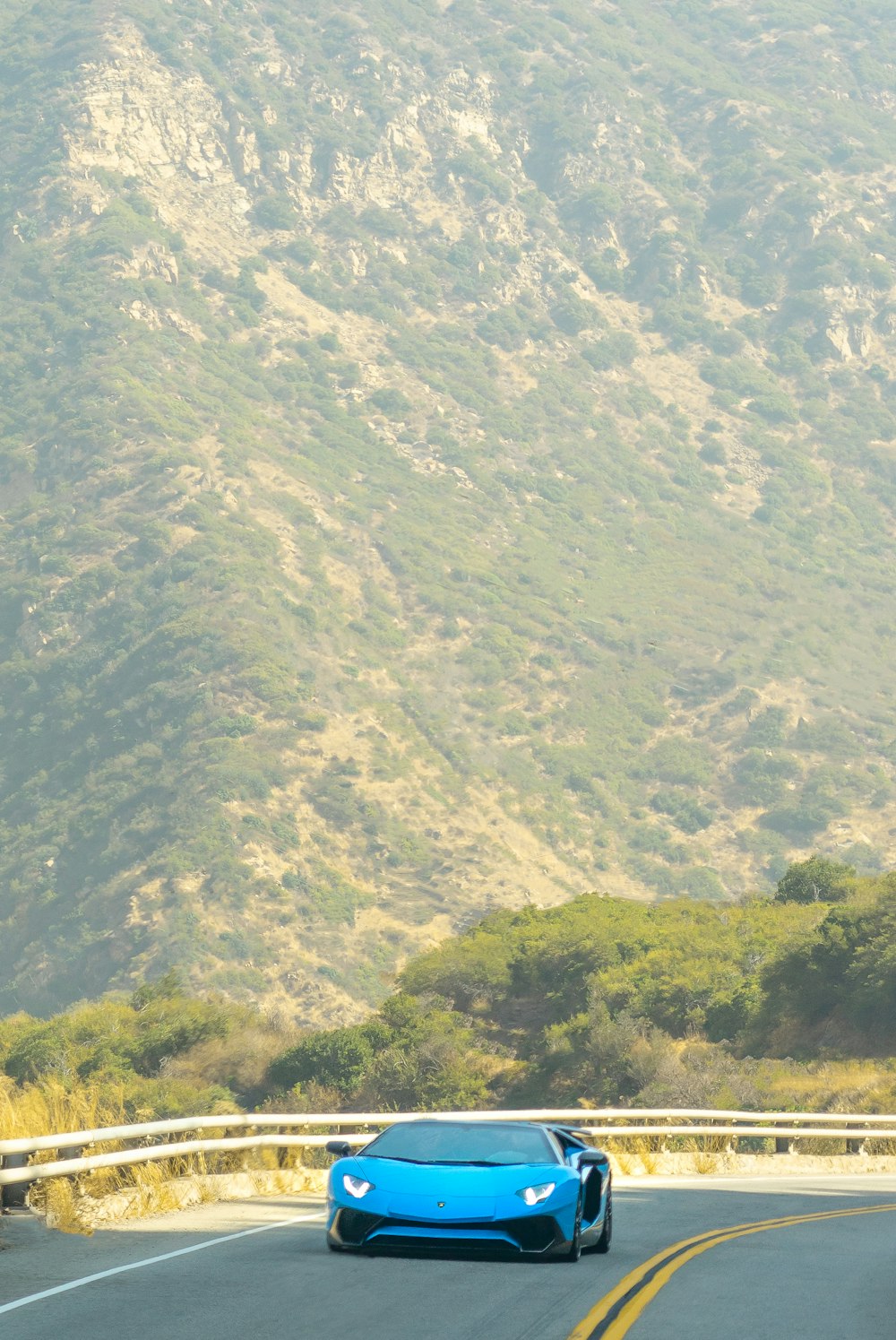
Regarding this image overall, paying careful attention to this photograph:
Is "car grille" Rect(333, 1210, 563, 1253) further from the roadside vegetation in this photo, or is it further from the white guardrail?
the roadside vegetation

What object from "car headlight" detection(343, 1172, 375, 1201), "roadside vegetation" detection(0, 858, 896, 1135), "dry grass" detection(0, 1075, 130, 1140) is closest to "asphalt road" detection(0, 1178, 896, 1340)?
"car headlight" detection(343, 1172, 375, 1201)

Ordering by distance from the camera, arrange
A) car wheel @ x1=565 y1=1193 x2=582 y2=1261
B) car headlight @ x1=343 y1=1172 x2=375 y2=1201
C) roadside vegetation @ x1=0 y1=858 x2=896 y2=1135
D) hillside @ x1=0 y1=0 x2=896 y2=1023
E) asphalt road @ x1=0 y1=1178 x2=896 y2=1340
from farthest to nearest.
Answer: hillside @ x1=0 y1=0 x2=896 y2=1023, roadside vegetation @ x1=0 y1=858 x2=896 y2=1135, car wheel @ x1=565 y1=1193 x2=582 y2=1261, car headlight @ x1=343 y1=1172 x2=375 y2=1201, asphalt road @ x1=0 y1=1178 x2=896 y2=1340

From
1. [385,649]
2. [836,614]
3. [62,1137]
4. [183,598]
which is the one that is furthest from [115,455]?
[62,1137]

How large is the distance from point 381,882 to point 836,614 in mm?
63967

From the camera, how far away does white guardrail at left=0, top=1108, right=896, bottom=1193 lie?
1259 cm

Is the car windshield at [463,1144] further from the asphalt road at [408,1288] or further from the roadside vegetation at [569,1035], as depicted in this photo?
the roadside vegetation at [569,1035]

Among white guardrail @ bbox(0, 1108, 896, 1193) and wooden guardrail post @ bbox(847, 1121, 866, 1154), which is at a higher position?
white guardrail @ bbox(0, 1108, 896, 1193)

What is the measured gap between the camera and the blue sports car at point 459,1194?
10.9 meters

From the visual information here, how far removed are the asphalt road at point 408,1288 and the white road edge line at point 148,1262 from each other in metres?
0.02

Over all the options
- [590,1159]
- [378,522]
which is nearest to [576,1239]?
[590,1159]

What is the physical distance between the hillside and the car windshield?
2944 inches

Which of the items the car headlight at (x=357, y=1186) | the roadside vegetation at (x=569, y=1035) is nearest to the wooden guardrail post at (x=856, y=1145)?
the roadside vegetation at (x=569, y=1035)

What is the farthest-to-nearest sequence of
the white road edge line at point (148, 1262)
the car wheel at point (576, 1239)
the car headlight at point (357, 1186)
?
1. the car wheel at point (576, 1239)
2. the car headlight at point (357, 1186)
3. the white road edge line at point (148, 1262)

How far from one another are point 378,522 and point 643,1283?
12605cm
